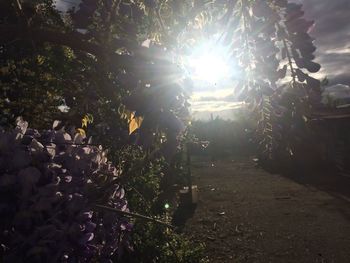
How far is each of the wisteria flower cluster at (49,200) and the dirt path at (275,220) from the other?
30.1 feet

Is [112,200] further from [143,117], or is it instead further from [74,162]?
[143,117]

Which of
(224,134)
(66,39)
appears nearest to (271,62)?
(66,39)

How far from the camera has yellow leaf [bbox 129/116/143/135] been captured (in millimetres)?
1244

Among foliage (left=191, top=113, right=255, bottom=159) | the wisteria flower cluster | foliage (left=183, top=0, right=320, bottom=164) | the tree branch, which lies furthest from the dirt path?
foliage (left=191, top=113, right=255, bottom=159)

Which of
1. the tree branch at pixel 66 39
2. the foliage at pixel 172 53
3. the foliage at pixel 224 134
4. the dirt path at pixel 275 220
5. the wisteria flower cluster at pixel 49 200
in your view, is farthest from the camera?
the foliage at pixel 224 134

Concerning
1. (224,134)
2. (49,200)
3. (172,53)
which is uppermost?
(224,134)

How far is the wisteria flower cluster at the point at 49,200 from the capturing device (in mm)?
1687

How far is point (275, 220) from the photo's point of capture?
45.8ft

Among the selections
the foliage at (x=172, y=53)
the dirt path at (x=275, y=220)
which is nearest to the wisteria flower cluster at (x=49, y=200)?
the foliage at (x=172, y=53)

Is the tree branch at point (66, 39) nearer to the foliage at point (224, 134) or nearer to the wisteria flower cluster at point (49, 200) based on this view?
the wisteria flower cluster at point (49, 200)

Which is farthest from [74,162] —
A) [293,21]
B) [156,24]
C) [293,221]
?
[293,221]

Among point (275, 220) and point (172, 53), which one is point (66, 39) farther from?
point (275, 220)

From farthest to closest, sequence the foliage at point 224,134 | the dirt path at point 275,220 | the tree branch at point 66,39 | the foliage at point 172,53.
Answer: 1. the foliage at point 224,134
2. the dirt path at point 275,220
3. the tree branch at point 66,39
4. the foliage at point 172,53

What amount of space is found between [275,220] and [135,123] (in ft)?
44.4
